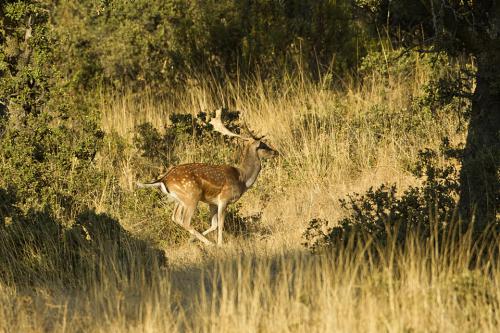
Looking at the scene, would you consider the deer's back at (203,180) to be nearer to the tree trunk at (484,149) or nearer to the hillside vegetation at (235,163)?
the hillside vegetation at (235,163)

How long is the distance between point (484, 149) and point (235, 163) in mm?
4766

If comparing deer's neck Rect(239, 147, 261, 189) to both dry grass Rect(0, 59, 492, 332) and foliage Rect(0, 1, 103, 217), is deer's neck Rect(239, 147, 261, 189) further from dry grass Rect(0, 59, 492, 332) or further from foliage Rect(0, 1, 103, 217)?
foliage Rect(0, 1, 103, 217)

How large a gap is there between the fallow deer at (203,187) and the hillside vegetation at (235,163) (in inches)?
12.7

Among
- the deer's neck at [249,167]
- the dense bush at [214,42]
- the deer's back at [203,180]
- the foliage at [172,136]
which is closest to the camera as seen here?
the deer's back at [203,180]

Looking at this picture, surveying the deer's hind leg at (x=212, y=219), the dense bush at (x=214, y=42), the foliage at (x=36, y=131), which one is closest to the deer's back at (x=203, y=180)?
the deer's hind leg at (x=212, y=219)

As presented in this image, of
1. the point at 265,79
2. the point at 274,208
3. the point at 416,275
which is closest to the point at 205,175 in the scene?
the point at 274,208

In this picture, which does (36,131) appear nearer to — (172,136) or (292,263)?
(172,136)

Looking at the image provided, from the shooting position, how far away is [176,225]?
11.0 m

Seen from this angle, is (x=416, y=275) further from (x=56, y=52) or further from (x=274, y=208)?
(x=56, y=52)

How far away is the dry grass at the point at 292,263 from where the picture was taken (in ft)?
20.2

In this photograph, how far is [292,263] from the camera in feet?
25.4

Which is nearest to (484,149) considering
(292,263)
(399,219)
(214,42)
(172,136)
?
(399,219)

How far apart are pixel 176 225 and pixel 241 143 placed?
2255 mm

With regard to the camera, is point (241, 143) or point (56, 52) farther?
point (56, 52)
